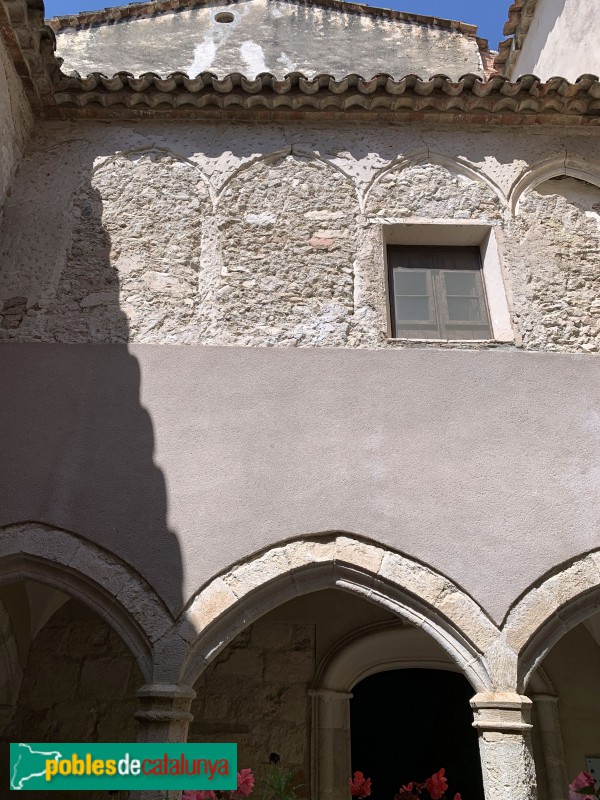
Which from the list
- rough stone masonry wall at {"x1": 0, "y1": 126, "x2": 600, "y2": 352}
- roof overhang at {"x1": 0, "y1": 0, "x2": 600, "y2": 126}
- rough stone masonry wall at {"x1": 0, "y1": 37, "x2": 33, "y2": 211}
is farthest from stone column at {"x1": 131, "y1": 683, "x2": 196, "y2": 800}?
roof overhang at {"x1": 0, "y1": 0, "x2": 600, "y2": 126}

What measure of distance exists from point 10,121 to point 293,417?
3072 mm

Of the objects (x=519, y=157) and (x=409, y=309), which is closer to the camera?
(x=409, y=309)

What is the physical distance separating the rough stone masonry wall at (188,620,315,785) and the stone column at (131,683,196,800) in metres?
1.47

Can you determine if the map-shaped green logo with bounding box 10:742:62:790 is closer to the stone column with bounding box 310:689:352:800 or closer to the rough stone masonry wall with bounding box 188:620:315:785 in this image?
the rough stone masonry wall with bounding box 188:620:315:785

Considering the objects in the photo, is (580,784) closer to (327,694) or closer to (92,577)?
(327,694)

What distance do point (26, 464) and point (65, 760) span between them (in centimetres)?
161

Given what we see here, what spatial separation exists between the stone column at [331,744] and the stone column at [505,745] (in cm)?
158

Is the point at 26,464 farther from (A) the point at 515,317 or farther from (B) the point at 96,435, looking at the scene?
(A) the point at 515,317

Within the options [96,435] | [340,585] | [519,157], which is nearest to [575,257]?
[519,157]

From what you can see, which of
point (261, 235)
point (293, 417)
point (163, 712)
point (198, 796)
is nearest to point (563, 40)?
point (261, 235)

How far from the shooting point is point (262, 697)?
4.69 metres

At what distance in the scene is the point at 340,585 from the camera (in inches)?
140

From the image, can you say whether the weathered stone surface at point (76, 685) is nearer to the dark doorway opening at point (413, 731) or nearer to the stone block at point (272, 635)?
the stone block at point (272, 635)

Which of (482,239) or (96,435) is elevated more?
(482,239)
